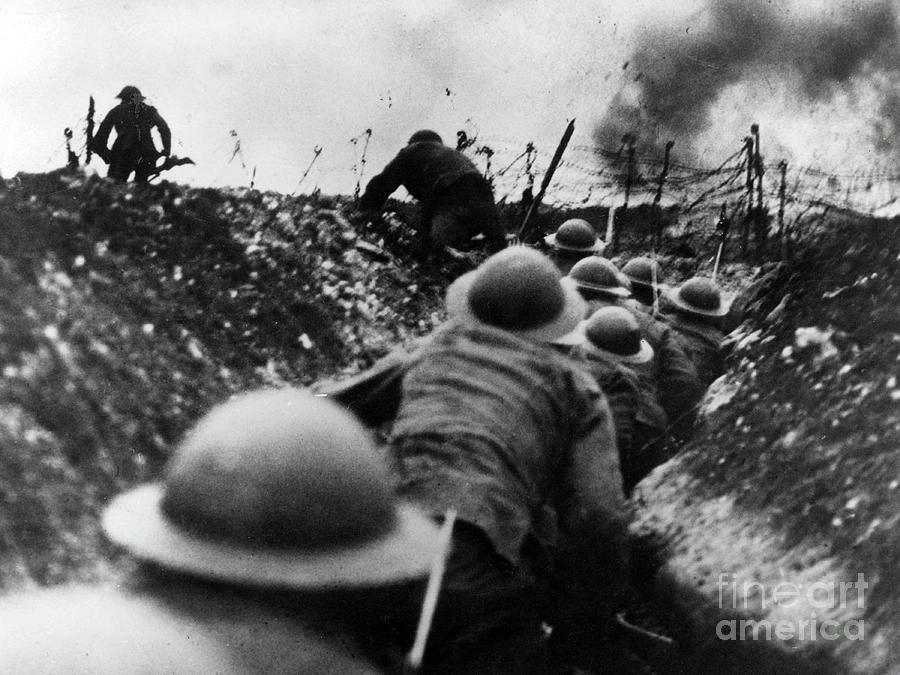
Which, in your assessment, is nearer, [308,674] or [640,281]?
[308,674]

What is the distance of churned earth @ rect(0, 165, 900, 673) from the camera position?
131 inches

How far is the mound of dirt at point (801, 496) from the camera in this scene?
330cm

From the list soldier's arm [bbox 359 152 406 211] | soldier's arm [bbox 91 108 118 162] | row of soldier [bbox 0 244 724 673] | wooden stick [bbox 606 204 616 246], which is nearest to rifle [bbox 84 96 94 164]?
soldier's arm [bbox 91 108 118 162]

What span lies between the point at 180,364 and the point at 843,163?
147 inches

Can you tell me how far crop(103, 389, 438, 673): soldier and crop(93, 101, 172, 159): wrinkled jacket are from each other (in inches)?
142

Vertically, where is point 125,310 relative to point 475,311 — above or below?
above

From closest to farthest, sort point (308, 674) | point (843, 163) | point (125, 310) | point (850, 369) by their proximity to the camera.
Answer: point (308, 674) → point (850, 369) → point (125, 310) → point (843, 163)

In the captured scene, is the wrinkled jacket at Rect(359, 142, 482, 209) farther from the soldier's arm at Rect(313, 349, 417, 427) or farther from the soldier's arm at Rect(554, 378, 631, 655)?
the soldier's arm at Rect(554, 378, 631, 655)

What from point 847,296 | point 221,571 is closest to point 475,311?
point 221,571

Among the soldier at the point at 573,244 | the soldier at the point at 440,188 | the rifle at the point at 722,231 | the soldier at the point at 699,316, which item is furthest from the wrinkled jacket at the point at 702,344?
the rifle at the point at 722,231

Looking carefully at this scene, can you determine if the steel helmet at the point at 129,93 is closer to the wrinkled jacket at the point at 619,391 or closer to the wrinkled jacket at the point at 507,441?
the wrinkled jacket at the point at 619,391

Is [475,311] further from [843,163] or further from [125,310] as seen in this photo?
[843,163]

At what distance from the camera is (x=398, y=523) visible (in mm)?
2162

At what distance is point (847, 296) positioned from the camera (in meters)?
4.71
